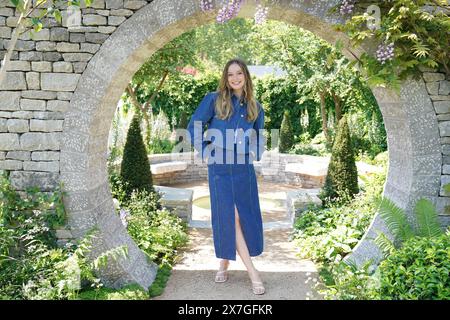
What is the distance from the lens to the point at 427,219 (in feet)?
11.7

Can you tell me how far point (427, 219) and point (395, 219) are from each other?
0.24m

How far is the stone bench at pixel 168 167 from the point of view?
29.4 ft

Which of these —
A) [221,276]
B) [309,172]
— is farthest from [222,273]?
[309,172]

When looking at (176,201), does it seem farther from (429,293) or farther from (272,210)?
(429,293)

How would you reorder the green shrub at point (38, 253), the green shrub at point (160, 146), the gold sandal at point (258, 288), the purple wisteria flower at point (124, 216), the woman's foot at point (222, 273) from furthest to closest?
1. the green shrub at point (160, 146)
2. the purple wisteria flower at point (124, 216)
3. the woman's foot at point (222, 273)
4. the gold sandal at point (258, 288)
5. the green shrub at point (38, 253)

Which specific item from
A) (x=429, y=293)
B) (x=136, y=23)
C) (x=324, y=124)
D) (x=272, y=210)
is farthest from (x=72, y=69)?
(x=324, y=124)

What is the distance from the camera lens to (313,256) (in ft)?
15.3

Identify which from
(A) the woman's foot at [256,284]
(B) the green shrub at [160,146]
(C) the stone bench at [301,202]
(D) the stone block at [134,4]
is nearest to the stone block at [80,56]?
(D) the stone block at [134,4]

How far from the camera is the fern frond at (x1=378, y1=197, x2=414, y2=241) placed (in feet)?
12.0

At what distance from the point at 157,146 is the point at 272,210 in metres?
4.12

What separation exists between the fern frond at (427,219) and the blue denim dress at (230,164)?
1304 millimetres

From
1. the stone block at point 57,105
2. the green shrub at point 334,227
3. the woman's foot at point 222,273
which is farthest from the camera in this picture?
the green shrub at point 334,227

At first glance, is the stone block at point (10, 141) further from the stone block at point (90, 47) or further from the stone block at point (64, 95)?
the stone block at point (90, 47)

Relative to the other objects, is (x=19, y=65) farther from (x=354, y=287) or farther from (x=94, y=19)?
(x=354, y=287)
